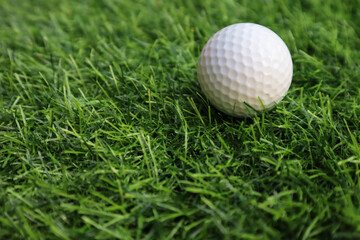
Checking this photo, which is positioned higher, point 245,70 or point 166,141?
point 245,70

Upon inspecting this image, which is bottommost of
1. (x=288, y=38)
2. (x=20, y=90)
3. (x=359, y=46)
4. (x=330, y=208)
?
(x=330, y=208)

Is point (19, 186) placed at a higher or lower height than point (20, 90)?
lower

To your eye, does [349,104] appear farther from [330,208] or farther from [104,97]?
[104,97]

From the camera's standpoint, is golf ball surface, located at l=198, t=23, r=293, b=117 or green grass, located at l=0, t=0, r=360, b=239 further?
golf ball surface, located at l=198, t=23, r=293, b=117

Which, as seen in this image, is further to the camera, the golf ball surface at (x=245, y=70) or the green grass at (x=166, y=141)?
the golf ball surface at (x=245, y=70)

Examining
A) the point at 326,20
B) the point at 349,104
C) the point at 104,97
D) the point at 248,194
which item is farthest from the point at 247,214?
the point at 326,20
